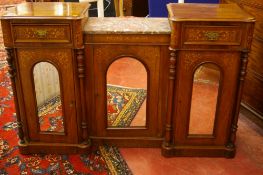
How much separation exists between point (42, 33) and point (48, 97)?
0.48 metres

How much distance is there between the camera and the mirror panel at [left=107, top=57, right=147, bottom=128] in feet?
7.32

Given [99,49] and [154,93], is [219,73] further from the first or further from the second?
[99,49]

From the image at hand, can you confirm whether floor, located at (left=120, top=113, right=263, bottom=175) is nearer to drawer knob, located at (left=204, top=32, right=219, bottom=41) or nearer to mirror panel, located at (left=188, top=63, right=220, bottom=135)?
mirror panel, located at (left=188, top=63, right=220, bottom=135)

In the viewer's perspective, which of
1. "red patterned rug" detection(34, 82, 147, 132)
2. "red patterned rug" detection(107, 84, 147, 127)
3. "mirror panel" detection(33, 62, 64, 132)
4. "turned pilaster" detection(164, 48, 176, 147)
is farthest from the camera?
"red patterned rug" detection(107, 84, 147, 127)

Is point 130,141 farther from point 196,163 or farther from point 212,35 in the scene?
point 212,35

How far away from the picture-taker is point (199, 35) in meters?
1.96

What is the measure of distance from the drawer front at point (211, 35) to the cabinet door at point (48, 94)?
0.76 meters

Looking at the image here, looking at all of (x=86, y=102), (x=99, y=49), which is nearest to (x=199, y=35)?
(x=99, y=49)

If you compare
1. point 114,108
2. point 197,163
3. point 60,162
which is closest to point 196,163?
point 197,163

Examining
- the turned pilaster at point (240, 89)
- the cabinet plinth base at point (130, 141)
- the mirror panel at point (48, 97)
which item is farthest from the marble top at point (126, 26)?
the cabinet plinth base at point (130, 141)

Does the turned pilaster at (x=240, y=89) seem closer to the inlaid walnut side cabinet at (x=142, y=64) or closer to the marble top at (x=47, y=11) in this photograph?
the inlaid walnut side cabinet at (x=142, y=64)

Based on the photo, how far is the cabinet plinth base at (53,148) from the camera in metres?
2.31

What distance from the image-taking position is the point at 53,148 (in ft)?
7.62

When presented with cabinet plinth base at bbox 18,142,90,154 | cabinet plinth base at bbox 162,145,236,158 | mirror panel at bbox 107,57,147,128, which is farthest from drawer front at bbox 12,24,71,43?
cabinet plinth base at bbox 162,145,236,158
